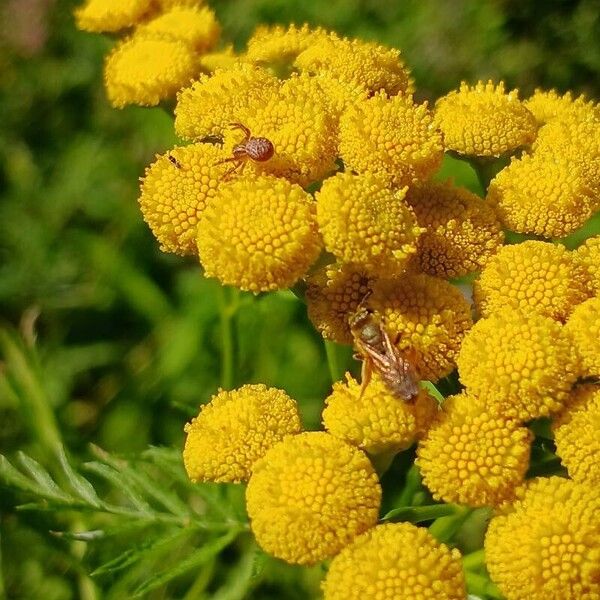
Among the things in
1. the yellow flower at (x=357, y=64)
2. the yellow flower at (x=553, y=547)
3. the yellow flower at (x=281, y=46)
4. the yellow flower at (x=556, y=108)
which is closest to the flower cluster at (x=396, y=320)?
the yellow flower at (x=553, y=547)

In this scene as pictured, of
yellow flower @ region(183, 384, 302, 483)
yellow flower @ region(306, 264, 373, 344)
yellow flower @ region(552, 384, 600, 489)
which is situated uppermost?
yellow flower @ region(552, 384, 600, 489)

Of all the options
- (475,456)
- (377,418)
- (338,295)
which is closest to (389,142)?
(338,295)

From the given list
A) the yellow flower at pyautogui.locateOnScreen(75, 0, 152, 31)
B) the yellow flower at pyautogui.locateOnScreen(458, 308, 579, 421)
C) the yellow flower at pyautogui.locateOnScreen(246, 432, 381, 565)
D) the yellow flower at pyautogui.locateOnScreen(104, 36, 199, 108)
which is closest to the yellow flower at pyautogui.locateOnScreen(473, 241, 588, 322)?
the yellow flower at pyautogui.locateOnScreen(458, 308, 579, 421)

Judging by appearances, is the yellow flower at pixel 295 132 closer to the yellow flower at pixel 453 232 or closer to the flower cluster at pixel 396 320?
the flower cluster at pixel 396 320

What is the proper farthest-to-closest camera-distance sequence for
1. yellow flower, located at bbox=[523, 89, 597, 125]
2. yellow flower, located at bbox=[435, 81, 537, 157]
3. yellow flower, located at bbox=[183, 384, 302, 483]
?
yellow flower, located at bbox=[523, 89, 597, 125] < yellow flower, located at bbox=[435, 81, 537, 157] < yellow flower, located at bbox=[183, 384, 302, 483]

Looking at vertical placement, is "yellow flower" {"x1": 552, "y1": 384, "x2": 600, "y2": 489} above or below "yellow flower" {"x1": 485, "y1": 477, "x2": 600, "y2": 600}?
above

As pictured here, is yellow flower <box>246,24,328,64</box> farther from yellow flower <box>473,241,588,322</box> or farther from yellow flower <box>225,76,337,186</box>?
yellow flower <box>473,241,588,322</box>
